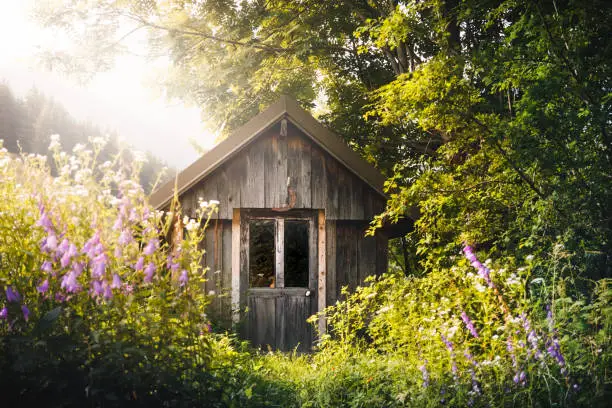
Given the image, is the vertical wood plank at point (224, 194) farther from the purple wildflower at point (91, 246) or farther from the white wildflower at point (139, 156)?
the purple wildflower at point (91, 246)

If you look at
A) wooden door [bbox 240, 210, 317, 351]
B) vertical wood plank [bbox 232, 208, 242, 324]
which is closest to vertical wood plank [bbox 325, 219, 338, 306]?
wooden door [bbox 240, 210, 317, 351]

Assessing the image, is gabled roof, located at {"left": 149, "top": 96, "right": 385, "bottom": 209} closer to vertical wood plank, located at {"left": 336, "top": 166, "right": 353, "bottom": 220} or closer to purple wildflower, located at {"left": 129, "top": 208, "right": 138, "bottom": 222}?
vertical wood plank, located at {"left": 336, "top": 166, "right": 353, "bottom": 220}

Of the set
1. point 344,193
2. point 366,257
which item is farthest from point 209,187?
point 366,257

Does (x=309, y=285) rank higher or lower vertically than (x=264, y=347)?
higher

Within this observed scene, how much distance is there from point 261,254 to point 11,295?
5.44m

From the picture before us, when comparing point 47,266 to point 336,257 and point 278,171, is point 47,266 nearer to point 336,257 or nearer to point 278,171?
point 278,171

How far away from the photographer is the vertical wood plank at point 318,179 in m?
8.45

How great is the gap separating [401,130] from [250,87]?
12.1ft

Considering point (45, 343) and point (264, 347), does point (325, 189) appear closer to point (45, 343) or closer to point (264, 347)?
point (264, 347)

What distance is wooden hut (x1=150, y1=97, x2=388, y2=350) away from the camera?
838 cm

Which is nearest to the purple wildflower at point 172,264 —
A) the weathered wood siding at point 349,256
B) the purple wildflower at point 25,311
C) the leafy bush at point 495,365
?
the purple wildflower at point 25,311

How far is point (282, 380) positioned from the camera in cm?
564

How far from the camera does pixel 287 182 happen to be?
8.43m

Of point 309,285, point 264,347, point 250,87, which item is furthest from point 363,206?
point 250,87
